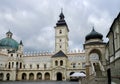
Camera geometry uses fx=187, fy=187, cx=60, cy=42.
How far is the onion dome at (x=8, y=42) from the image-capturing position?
71.1m

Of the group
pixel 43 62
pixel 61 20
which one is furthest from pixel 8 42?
pixel 61 20

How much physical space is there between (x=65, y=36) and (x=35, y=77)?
58.2 ft

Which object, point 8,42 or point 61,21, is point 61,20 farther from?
point 8,42

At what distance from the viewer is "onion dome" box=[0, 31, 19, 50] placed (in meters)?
71.1

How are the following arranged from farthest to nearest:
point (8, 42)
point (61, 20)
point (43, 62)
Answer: point (8, 42), point (61, 20), point (43, 62)

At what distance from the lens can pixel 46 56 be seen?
6594cm

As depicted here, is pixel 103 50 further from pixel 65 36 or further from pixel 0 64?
pixel 0 64

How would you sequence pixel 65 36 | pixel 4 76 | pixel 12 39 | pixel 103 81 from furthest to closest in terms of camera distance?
pixel 12 39 < pixel 65 36 < pixel 4 76 < pixel 103 81

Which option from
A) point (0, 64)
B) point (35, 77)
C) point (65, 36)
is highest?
point (65, 36)

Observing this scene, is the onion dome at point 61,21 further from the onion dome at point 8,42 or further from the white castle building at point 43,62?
the onion dome at point 8,42

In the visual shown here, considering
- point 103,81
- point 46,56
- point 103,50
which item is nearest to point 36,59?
point 46,56

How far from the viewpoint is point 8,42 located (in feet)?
237

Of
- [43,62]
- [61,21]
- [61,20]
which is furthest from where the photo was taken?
[61,20]

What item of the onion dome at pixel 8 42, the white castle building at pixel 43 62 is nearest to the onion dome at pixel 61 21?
the white castle building at pixel 43 62
